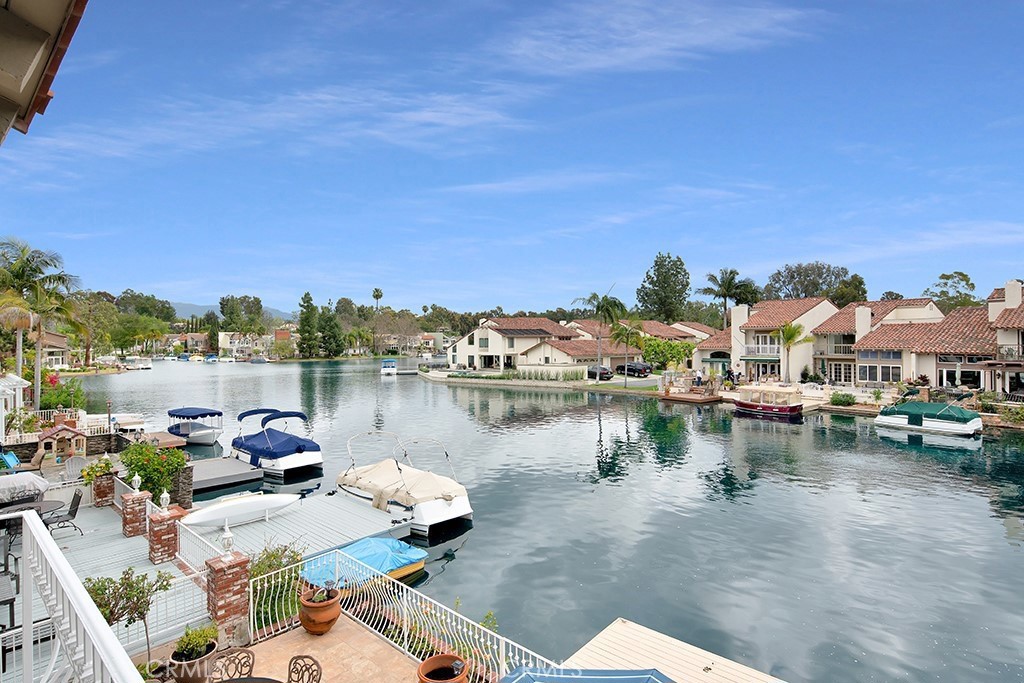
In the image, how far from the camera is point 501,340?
3214 inches

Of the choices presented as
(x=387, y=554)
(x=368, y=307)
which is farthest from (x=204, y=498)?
(x=368, y=307)

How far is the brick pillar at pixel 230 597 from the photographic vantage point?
975 centimetres

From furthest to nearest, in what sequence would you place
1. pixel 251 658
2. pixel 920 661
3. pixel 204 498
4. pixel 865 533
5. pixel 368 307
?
pixel 368 307, pixel 204 498, pixel 865 533, pixel 920 661, pixel 251 658

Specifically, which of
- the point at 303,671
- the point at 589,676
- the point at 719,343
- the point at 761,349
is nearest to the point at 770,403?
the point at 761,349

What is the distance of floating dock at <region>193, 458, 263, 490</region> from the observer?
24.1 metres

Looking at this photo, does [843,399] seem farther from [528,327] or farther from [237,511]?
[528,327]

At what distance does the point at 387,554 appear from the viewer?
14.6 metres

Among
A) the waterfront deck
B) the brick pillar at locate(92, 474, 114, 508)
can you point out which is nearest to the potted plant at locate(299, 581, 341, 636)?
the waterfront deck

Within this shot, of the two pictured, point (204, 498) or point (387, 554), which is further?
point (204, 498)

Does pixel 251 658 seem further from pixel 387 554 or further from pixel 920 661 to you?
pixel 920 661

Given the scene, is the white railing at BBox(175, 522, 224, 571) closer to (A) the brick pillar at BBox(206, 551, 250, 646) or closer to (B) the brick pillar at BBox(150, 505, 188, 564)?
(B) the brick pillar at BBox(150, 505, 188, 564)

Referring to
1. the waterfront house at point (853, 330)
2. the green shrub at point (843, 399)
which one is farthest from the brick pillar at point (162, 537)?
the waterfront house at point (853, 330)

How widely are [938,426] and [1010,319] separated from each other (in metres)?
15.6

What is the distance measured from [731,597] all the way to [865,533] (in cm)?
731
